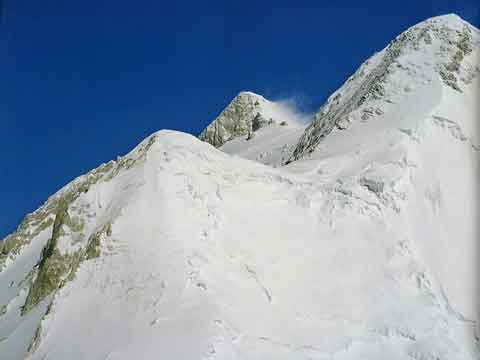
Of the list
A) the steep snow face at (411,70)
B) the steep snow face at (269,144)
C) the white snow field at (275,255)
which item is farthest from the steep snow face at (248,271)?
the steep snow face at (269,144)

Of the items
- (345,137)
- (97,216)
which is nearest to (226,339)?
(97,216)

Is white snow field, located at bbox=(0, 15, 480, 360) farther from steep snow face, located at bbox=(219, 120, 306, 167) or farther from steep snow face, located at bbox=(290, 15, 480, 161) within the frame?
steep snow face, located at bbox=(219, 120, 306, 167)

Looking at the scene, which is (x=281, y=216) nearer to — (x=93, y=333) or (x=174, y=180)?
(x=174, y=180)

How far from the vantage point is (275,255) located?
59.1 feet

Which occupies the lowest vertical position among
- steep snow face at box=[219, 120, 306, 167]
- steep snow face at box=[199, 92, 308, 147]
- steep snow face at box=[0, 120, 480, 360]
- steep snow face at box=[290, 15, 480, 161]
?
steep snow face at box=[0, 120, 480, 360]

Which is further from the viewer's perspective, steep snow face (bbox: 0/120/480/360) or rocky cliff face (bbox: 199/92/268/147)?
rocky cliff face (bbox: 199/92/268/147)

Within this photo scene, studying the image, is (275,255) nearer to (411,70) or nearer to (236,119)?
(411,70)

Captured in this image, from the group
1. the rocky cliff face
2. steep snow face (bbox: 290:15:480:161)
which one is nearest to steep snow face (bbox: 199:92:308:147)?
the rocky cliff face

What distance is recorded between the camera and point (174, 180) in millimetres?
19438

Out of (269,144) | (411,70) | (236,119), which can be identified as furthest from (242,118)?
(411,70)

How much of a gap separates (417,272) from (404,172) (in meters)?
4.52

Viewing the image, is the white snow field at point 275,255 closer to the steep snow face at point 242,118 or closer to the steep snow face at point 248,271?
the steep snow face at point 248,271

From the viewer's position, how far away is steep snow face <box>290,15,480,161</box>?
26688 mm

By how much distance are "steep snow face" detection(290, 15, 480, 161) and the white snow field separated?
3.68 feet
